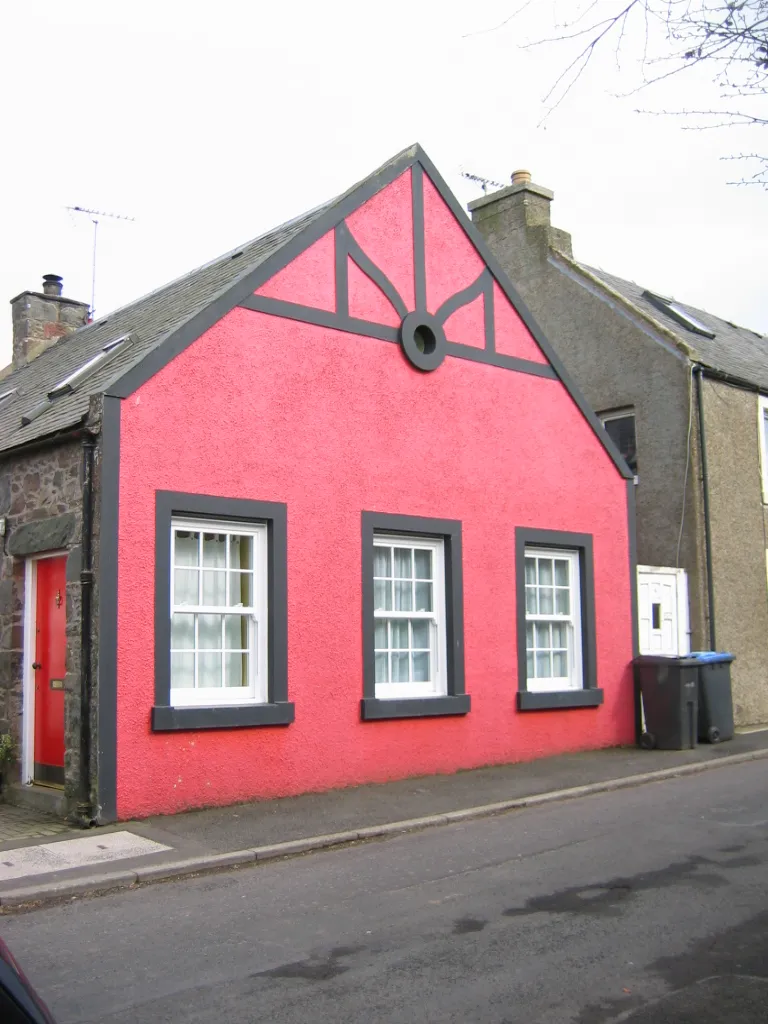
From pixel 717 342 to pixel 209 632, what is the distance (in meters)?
12.5

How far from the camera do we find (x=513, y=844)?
27.7ft

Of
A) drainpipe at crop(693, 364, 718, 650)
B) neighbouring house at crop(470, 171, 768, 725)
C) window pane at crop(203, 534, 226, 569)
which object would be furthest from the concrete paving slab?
drainpipe at crop(693, 364, 718, 650)

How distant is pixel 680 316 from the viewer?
19250mm

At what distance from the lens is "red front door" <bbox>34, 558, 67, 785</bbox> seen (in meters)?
10.2

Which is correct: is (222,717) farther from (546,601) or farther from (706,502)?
(706,502)

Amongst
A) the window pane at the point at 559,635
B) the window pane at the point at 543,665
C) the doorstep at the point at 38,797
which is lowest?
the doorstep at the point at 38,797

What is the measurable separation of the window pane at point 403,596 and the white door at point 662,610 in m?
4.33

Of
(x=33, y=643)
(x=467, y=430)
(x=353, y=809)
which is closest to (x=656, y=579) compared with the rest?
(x=467, y=430)

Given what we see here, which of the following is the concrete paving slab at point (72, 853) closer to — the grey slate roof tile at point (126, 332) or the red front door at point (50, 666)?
the red front door at point (50, 666)

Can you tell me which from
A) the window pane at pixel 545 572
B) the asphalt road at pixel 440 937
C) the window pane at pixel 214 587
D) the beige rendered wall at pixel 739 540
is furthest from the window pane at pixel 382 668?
the beige rendered wall at pixel 739 540

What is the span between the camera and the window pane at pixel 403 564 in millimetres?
12008

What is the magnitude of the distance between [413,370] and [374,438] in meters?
1.06

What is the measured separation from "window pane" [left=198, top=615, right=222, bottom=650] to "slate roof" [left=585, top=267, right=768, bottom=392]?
9617mm

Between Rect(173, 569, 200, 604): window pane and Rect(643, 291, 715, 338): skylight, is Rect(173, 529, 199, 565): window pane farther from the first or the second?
Rect(643, 291, 715, 338): skylight
